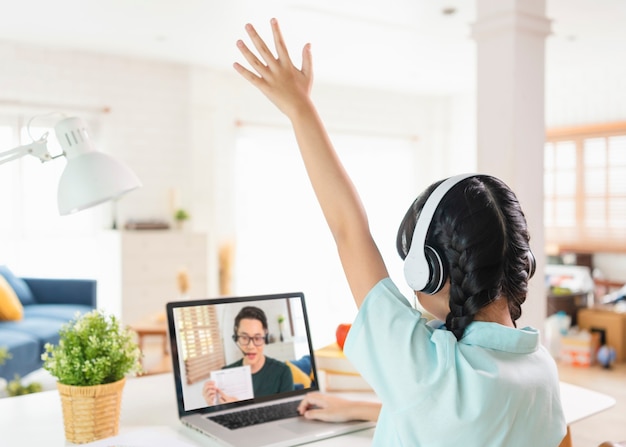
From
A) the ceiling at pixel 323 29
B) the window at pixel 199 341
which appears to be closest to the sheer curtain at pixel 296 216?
the ceiling at pixel 323 29

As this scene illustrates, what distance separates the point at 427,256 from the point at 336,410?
694mm

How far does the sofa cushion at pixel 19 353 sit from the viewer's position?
3956mm

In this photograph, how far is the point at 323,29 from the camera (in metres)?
5.07

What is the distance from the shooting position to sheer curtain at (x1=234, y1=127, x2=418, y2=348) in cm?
678

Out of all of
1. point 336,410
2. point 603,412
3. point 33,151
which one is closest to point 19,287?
point 33,151

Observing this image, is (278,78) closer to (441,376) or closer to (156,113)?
(441,376)

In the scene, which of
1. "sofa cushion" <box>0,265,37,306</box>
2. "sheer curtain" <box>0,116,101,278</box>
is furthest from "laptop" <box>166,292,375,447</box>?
"sheer curtain" <box>0,116,101,278</box>

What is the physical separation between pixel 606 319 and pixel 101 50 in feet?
16.7

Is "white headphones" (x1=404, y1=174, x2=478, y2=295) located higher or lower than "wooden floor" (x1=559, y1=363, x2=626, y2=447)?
higher

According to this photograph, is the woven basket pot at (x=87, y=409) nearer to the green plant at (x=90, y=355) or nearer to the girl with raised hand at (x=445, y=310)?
the green plant at (x=90, y=355)

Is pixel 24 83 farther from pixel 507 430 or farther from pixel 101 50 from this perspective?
pixel 507 430

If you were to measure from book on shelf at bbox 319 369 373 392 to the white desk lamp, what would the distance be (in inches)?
30.2

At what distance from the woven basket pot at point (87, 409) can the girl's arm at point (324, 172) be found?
0.68 meters

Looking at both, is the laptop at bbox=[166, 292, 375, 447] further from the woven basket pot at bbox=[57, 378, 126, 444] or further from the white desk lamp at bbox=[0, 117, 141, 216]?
the white desk lamp at bbox=[0, 117, 141, 216]
